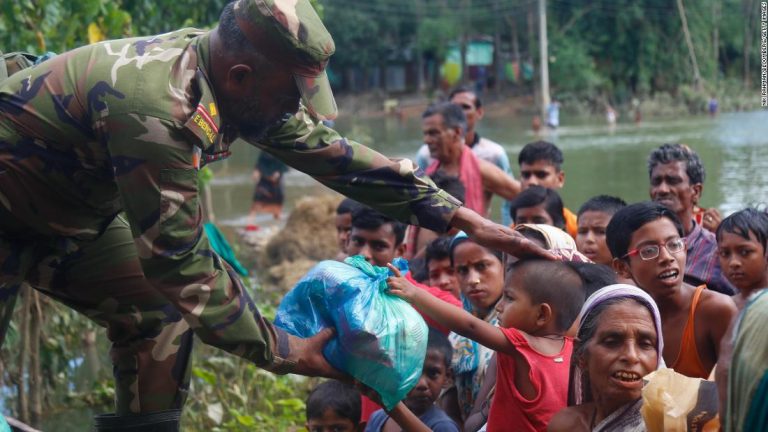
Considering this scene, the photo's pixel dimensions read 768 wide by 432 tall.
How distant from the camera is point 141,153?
9.19 ft

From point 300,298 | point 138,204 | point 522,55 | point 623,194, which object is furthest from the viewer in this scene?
point 522,55

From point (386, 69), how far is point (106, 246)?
44.5m

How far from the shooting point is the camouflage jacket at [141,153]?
9.25 ft

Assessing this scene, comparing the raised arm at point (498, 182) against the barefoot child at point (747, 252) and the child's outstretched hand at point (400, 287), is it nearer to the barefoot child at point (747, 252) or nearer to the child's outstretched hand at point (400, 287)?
the barefoot child at point (747, 252)

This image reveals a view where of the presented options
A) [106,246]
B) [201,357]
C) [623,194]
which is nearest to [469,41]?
[623,194]

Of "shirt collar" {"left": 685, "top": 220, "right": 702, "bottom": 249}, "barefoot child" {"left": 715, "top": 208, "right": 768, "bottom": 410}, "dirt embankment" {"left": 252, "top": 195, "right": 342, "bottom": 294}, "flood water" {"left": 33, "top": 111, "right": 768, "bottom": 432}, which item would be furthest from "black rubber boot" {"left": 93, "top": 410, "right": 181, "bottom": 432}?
"dirt embankment" {"left": 252, "top": 195, "right": 342, "bottom": 294}

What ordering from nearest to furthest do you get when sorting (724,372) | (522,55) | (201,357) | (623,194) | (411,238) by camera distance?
(724,372)
(411,238)
(201,357)
(623,194)
(522,55)

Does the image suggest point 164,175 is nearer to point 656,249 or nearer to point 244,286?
point 244,286

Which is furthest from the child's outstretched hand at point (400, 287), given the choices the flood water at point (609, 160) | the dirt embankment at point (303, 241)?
the dirt embankment at point (303, 241)

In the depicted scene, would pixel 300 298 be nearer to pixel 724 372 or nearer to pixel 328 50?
pixel 328 50

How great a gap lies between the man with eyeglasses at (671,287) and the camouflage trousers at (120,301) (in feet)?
5.54

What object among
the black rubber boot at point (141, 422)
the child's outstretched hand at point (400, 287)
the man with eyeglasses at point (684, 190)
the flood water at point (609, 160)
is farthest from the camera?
the flood water at point (609, 160)

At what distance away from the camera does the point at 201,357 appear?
6867 millimetres

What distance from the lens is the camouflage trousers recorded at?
3.37 metres
